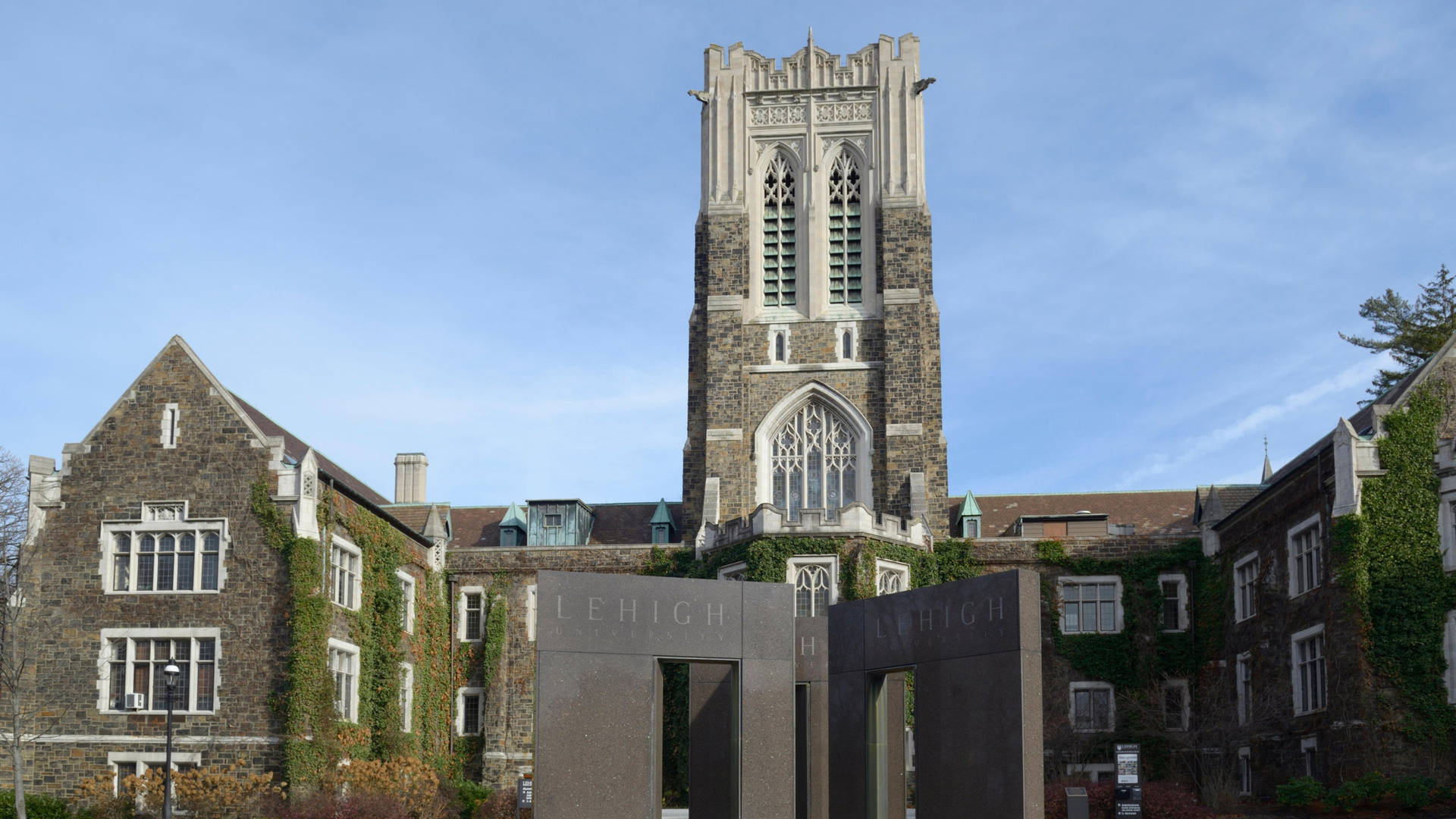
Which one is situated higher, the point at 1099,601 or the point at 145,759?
the point at 1099,601

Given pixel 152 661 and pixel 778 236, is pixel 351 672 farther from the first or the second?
pixel 778 236

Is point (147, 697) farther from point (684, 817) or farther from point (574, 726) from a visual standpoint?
point (574, 726)

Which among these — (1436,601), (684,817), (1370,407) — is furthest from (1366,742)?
(684,817)

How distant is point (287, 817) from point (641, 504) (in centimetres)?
2452

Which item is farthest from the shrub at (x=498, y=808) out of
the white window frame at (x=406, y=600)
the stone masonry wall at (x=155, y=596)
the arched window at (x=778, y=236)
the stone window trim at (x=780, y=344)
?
the arched window at (x=778, y=236)

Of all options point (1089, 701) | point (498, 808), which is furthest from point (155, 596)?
point (1089, 701)

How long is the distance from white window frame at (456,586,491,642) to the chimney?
1209 centimetres

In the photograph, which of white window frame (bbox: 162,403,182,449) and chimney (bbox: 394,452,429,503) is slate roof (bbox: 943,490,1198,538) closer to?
chimney (bbox: 394,452,429,503)

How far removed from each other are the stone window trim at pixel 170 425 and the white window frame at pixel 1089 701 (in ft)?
84.8

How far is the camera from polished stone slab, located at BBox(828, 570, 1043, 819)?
21.3 metres

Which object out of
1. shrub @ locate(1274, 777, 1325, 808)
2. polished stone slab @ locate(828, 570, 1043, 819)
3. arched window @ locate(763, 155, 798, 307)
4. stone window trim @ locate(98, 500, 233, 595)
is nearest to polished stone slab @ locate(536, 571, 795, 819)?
polished stone slab @ locate(828, 570, 1043, 819)

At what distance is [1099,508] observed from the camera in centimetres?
5584

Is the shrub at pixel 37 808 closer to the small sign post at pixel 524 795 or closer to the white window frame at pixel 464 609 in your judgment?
the small sign post at pixel 524 795

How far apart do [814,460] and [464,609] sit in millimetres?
12284
